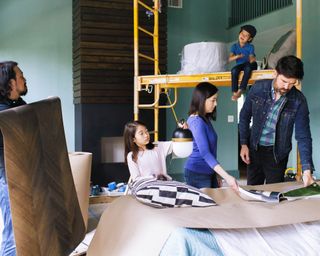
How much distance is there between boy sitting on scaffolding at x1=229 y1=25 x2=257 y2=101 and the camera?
3.39 meters

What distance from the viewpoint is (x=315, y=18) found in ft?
15.4

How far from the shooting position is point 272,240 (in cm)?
133

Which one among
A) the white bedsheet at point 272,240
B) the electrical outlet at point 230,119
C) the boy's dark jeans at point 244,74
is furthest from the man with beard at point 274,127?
the electrical outlet at point 230,119

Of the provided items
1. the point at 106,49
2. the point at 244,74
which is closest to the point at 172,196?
the point at 244,74

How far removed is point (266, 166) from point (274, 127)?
0.25m

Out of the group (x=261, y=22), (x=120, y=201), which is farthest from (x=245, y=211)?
(x=261, y=22)

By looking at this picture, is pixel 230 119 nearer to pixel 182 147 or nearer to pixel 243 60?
pixel 243 60

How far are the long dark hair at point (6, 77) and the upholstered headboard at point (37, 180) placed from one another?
2.69 ft

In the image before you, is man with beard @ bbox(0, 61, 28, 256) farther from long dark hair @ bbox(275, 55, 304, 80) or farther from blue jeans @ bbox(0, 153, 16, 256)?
long dark hair @ bbox(275, 55, 304, 80)

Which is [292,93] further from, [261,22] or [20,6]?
[20,6]

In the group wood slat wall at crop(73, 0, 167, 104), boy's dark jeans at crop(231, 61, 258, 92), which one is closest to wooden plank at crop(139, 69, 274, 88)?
boy's dark jeans at crop(231, 61, 258, 92)

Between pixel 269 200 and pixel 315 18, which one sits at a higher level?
pixel 315 18

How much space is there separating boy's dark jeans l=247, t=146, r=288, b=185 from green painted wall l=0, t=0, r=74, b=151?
137 inches

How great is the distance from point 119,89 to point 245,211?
3944 mm
